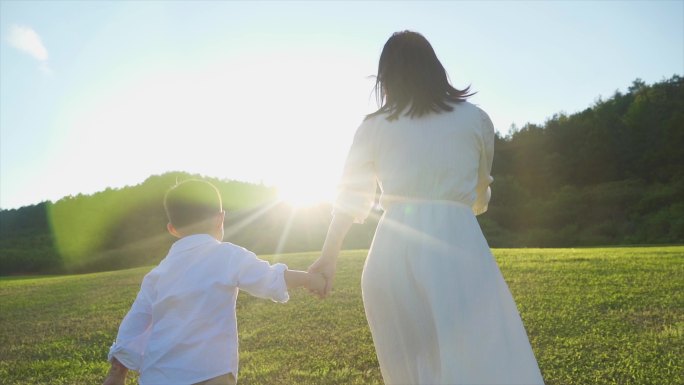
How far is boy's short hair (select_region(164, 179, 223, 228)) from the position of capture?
303cm

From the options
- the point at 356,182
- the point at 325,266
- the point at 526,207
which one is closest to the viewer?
the point at 356,182

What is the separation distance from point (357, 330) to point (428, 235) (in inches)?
193

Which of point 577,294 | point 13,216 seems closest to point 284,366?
point 577,294

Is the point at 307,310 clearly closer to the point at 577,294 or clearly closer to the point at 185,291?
the point at 577,294

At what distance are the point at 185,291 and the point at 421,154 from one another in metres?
1.35

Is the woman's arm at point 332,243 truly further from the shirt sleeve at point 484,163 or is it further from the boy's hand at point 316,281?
the shirt sleeve at point 484,163

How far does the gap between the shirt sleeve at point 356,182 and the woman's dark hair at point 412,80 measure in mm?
173

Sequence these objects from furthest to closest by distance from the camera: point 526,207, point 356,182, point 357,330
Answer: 1. point 526,207
2. point 357,330
3. point 356,182

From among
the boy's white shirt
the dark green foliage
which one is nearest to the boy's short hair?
the boy's white shirt

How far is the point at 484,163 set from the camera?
270cm

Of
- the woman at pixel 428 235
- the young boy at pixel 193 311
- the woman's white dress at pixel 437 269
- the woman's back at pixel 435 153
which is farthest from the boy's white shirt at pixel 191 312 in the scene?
the woman's back at pixel 435 153

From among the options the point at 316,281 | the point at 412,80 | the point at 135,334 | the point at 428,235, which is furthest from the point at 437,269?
the point at 135,334

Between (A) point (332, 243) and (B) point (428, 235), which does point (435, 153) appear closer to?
(B) point (428, 235)

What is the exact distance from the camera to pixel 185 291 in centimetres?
281
